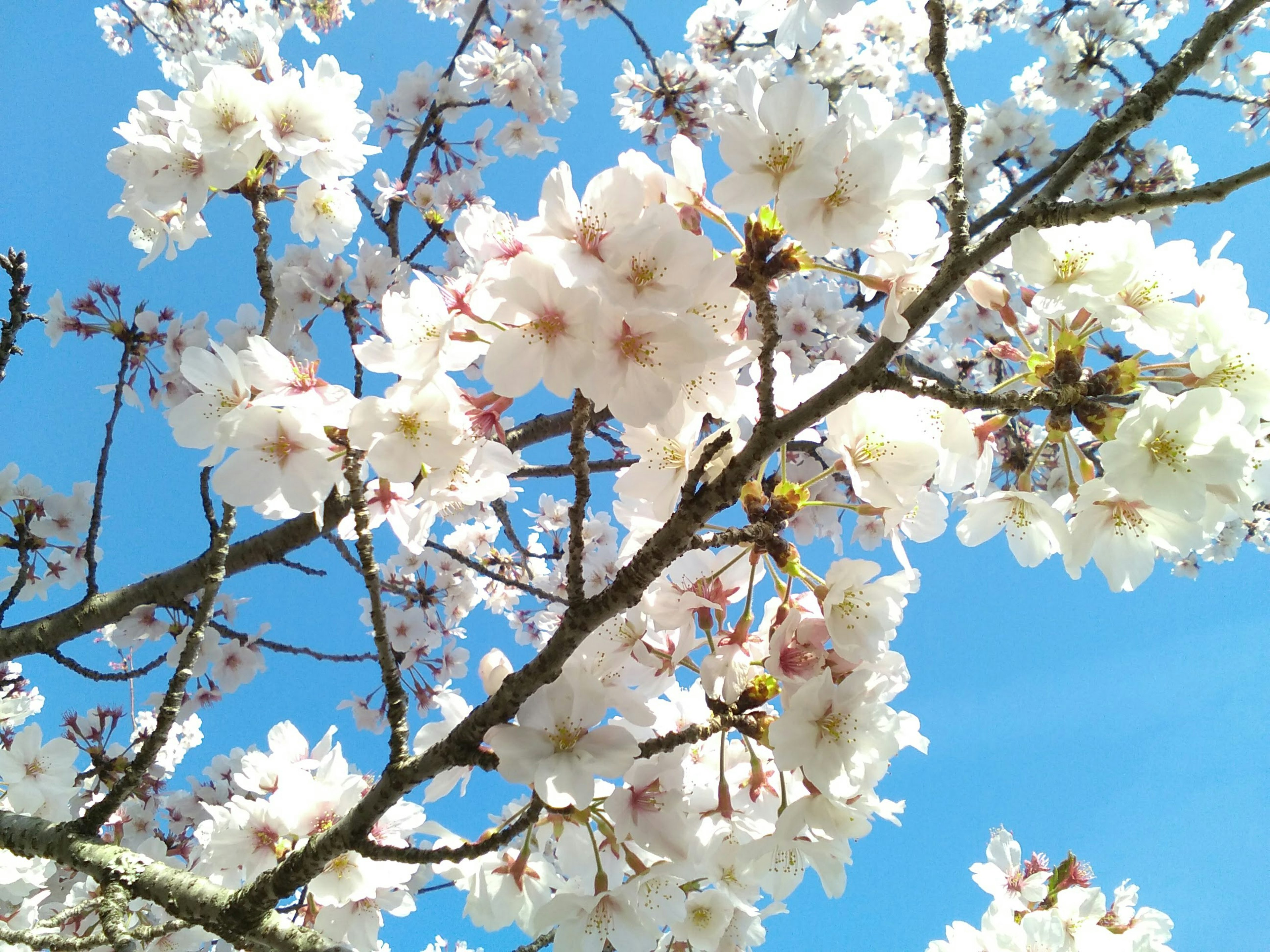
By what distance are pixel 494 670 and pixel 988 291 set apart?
136 cm

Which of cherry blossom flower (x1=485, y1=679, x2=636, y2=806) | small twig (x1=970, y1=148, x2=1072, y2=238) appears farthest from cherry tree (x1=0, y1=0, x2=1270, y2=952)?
small twig (x1=970, y1=148, x2=1072, y2=238)

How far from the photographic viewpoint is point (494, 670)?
1553mm

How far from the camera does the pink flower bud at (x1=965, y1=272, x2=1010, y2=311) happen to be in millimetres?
1584

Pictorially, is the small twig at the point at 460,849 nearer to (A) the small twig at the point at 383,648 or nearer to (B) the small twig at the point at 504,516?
(A) the small twig at the point at 383,648

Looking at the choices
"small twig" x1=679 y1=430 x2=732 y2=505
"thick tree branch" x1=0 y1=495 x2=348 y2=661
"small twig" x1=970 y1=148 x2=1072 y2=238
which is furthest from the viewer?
"small twig" x1=970 y1=148 x2=1072 y2=238

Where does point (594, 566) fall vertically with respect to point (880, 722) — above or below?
above

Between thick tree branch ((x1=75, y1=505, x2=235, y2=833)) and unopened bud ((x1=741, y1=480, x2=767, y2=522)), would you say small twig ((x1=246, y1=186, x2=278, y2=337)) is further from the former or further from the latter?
unopened bud ((x1=741, y1=480, x2=767, y2=522))

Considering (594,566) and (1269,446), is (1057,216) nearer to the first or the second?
(1269,446)

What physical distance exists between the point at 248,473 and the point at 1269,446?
2.04 metres

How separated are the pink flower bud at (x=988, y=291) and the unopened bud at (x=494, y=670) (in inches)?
50.8

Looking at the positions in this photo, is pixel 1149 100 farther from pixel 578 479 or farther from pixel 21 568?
pixel 21 568

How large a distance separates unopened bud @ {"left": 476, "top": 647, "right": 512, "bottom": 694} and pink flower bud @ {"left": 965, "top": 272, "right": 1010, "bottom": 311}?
1.29 metres

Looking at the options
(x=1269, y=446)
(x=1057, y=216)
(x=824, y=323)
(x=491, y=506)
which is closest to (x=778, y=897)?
(x=1269, y=446)

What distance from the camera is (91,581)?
2.85 meters
